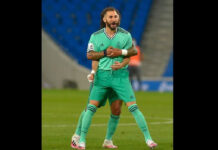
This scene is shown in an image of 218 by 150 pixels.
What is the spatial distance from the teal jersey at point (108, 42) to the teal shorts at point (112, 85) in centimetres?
11

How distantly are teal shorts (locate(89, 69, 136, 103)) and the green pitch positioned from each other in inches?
29.9

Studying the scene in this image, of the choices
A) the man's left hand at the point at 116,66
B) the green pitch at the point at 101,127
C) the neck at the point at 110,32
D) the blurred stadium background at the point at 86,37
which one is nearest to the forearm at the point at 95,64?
the man's left hand at the point at 116,66

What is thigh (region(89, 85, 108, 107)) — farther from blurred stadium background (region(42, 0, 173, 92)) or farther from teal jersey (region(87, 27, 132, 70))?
blurred stadium background (region(42, 0, 173, 92))

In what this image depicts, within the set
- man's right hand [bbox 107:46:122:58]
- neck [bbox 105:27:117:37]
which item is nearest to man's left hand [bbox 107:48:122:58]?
man's right hand [bbox 107:46:122:58]

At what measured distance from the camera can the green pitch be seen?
9289mm

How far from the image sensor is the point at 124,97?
8562 mm

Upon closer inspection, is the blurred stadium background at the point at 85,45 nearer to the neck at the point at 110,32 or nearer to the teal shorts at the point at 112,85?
the teal shorts at the point at 112,85

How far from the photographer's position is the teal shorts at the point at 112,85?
8.59 m

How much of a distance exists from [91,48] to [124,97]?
32.2 inches
